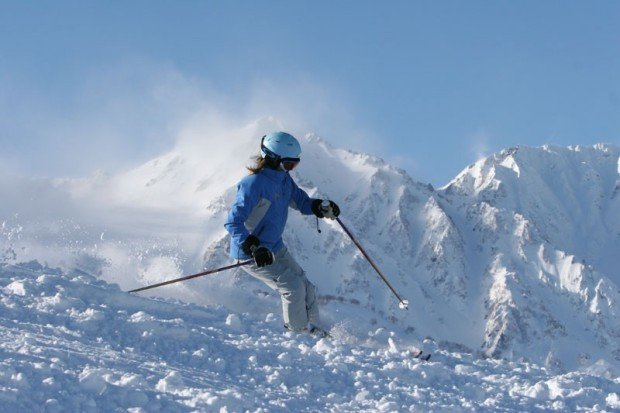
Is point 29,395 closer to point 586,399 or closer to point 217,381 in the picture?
point 217,381

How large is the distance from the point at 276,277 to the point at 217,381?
308 centimetres

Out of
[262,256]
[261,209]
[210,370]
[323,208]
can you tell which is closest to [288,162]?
[261,209]

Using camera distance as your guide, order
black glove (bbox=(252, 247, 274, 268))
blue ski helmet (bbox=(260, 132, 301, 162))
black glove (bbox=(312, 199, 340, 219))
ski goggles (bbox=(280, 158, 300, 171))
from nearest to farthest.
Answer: black glove (bbox=(252, 247, 274, 268)) < blue ski helmet (bbox=(260, 132, 301, 162)) < ski goggles (bbox=(280, 158, 300, 171)) < black glove (bbox=(312, 199, 340, 219))

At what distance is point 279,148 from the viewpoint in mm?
9883

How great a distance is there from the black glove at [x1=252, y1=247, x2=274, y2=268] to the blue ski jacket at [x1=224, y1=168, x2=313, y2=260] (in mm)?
306

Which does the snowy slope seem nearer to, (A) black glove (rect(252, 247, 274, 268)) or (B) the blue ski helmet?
(A) black glove (rect(252, 247, 274, 268))

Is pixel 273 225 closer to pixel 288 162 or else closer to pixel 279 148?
pixel 288 162

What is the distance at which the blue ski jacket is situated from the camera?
955 cm

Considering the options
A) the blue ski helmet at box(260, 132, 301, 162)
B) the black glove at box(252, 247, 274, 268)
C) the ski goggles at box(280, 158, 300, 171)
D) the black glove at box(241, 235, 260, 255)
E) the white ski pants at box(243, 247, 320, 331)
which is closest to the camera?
the black glove at box(252, 247, 274, 268)

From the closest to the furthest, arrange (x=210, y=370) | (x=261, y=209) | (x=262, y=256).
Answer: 1. (x=210, y=370)
2. (x=262, y=256)
3. (x=261, y=209)

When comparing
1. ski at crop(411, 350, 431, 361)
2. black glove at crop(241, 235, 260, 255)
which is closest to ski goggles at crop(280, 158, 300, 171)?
black glove at crop(241, 235, 260, 255)

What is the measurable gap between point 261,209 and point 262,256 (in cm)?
82

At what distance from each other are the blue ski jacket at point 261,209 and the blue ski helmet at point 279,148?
0.19 meters

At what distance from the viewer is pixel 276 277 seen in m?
10.3
